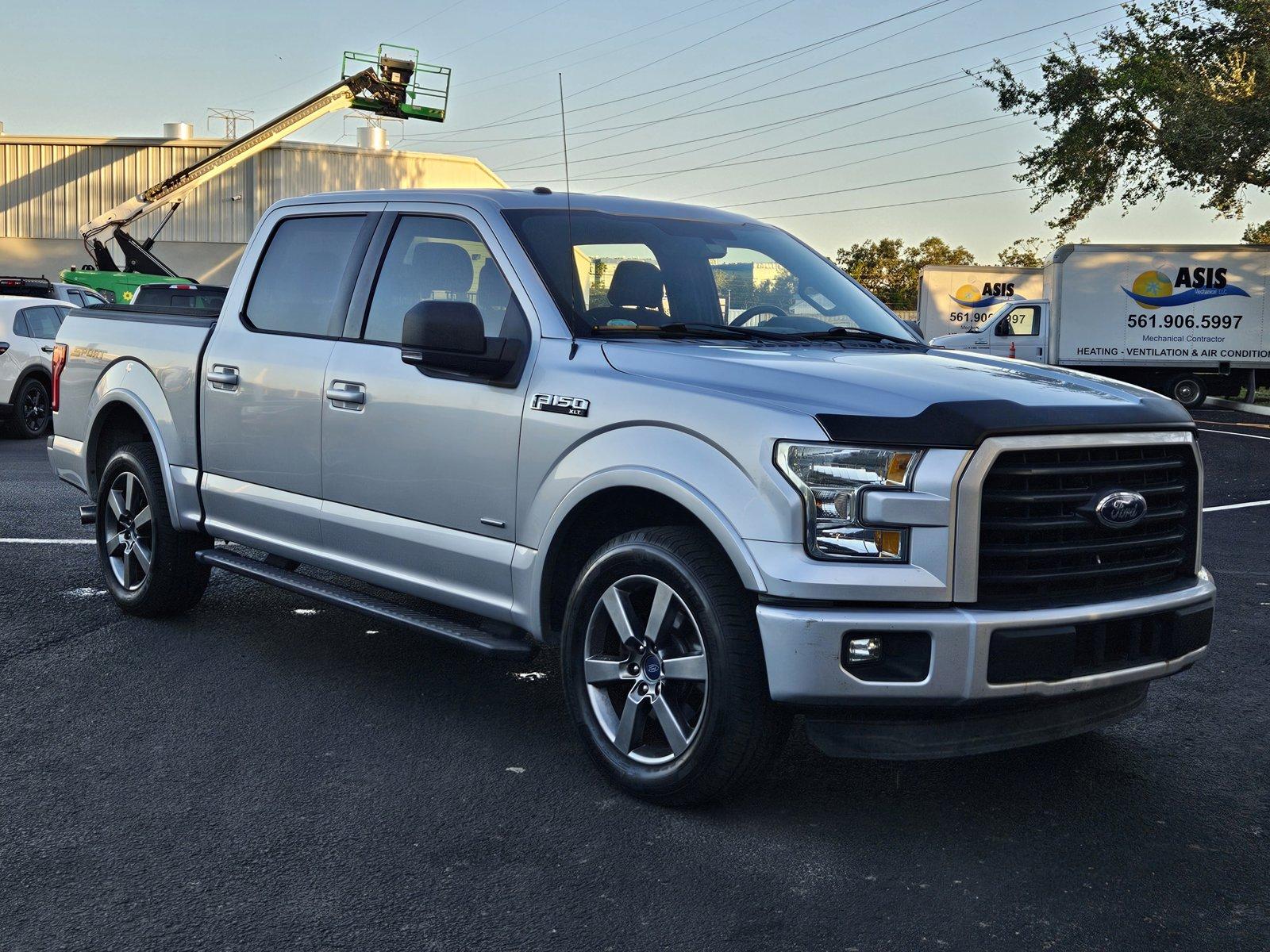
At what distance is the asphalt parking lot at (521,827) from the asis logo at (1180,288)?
2379 cm

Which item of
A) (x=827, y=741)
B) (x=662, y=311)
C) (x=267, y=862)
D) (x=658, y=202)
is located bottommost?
(x=267, y=862)

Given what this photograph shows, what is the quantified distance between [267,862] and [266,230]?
3351 millimetres

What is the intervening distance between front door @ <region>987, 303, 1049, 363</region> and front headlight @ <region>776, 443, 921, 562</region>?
26461mm

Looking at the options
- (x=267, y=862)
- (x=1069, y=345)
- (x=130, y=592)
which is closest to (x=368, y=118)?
(x=1069, y=345)

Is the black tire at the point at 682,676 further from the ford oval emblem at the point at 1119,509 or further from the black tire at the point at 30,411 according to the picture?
the black tire at the point at 30,411

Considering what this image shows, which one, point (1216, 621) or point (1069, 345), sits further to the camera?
point (1069, 345)

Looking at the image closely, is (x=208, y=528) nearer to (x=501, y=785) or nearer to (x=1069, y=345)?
(x=501, y=785)

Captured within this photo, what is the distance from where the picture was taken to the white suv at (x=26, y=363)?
15.9 m

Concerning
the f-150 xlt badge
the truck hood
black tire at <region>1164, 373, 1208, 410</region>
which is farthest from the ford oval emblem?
black tire at <region>1164, 373, 1208, 410</region>

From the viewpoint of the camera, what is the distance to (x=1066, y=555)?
12.7 feet

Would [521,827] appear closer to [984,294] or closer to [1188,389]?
[1188,389]

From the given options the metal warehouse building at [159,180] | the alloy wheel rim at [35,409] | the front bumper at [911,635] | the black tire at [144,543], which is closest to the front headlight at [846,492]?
the front bumper at [911,635]

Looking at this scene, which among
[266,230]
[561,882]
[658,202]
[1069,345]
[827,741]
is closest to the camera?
[561,882]

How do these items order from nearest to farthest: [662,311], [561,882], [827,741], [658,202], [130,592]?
[561,882] → [827,741] → [662,311] → [658,202] → [130,592]
